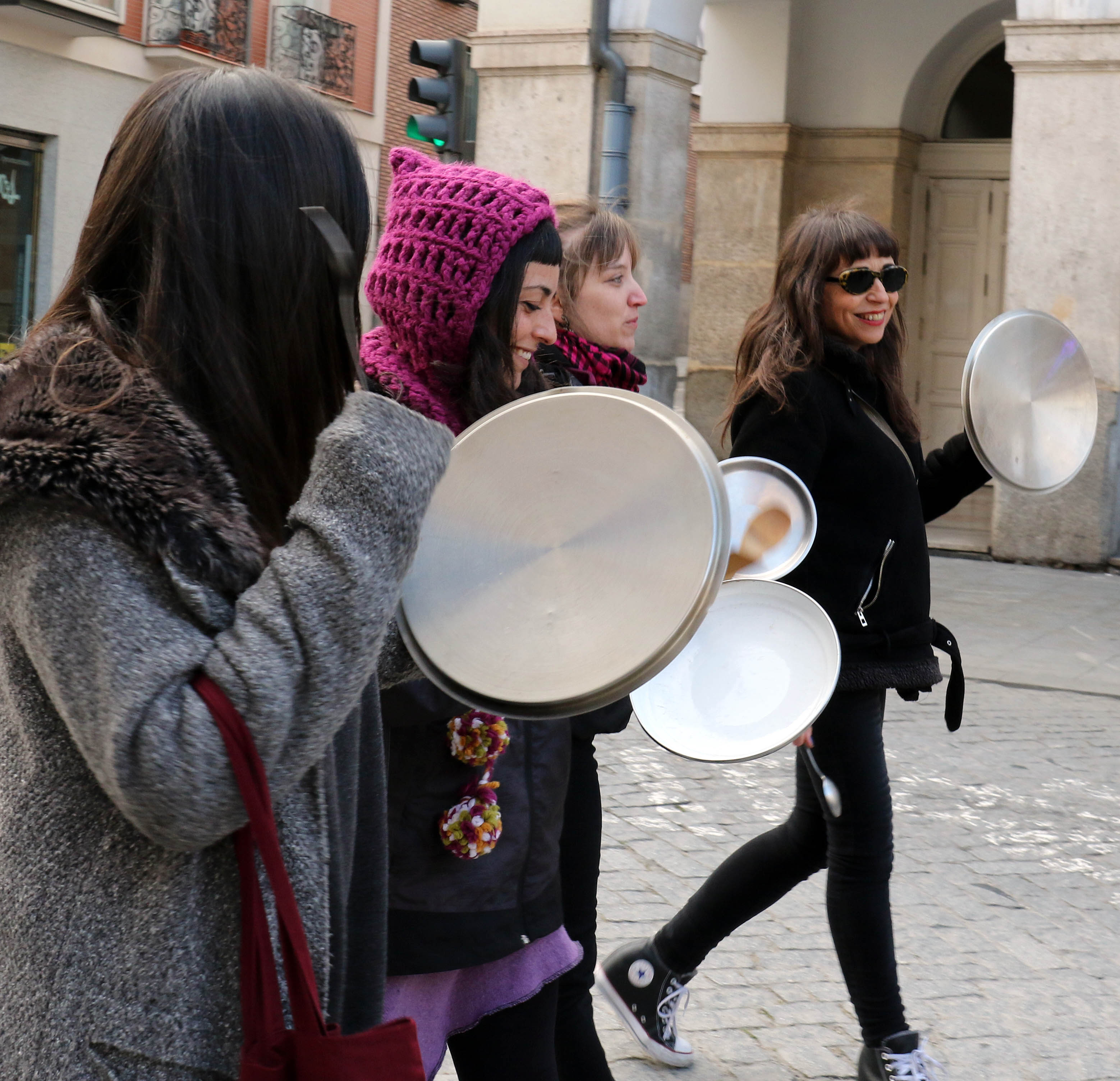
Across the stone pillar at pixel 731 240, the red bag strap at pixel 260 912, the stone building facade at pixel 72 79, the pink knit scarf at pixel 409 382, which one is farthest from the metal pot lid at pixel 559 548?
the stone building facade at pixel 72 79

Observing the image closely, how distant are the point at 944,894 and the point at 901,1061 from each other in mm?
1330

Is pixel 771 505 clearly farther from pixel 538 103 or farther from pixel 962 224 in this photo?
pixel 962 224

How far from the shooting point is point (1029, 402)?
10.1 ft

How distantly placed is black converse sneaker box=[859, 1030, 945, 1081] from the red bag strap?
6.70 ft

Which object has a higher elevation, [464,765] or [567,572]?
[567,572]

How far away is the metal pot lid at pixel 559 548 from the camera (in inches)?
55.6

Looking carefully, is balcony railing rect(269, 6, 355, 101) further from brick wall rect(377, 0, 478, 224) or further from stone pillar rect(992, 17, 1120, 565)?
stone pillar rect(992, 17, 1120, 565)

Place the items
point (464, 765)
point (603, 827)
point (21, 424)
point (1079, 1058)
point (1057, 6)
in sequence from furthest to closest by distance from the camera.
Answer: point (1057, 6)
point (603, 827)
point (1079, 1058)
point (464, 765)
point (21, 424)

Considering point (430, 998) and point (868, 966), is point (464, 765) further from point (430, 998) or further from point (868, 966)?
point (868, 966)

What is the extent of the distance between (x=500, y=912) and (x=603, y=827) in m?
2.79

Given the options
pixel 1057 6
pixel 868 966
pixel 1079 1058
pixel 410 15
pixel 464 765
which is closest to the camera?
pixel 464 765

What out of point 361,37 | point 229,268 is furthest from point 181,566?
point 361,37

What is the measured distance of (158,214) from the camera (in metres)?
1.36

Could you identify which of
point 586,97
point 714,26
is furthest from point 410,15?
point 586,97
